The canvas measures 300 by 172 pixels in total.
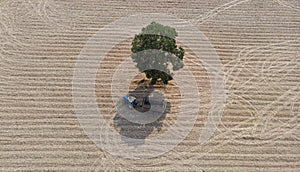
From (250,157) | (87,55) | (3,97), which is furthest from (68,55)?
(250,157)

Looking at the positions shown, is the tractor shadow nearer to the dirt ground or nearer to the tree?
the dirt ground

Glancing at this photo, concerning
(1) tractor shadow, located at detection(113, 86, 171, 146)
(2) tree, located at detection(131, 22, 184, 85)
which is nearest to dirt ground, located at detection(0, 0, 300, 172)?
(1) tractor shadow, located at detection(113, 86, 171, 146)

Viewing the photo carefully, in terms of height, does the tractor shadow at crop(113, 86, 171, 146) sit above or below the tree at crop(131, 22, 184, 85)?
below

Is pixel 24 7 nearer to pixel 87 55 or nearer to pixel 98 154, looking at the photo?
pixel 87 55

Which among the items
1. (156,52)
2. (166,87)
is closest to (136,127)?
(166,87)

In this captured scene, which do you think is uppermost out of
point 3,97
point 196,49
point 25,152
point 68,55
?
point 196,49
